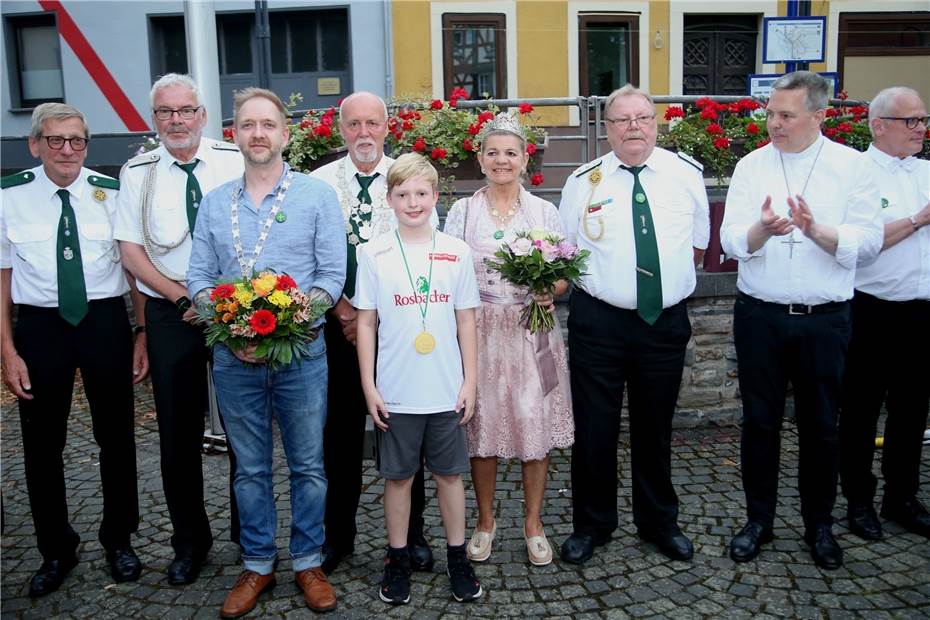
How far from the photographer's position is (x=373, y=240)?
13.6ft

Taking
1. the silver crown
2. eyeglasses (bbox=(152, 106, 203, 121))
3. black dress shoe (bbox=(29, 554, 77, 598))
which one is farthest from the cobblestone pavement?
eyeglasses (bbox=(152, 106, 203, 121))

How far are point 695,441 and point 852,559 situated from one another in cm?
204

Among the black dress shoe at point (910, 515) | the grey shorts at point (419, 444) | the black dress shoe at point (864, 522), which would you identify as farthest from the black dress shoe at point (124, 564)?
the black dress shoe at point (910, 515)

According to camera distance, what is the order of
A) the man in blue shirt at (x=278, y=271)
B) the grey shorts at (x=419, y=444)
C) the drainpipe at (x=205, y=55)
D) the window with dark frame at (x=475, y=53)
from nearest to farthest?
the man in blue shirt at (x=278, y=271), the grey shorts at (x=419, y=444), the drainpipe at (x=205, y=55), the window with dark frame at (x=475, y=53)

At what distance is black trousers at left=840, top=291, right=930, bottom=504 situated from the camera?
482 cm

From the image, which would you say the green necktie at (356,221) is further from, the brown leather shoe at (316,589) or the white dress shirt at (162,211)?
the brown leather shoe at (316,589)

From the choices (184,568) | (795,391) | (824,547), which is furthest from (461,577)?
(795,391)

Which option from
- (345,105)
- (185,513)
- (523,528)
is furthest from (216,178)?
(523,528)

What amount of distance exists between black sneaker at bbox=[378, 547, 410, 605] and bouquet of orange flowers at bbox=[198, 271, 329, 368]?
3.70 feet

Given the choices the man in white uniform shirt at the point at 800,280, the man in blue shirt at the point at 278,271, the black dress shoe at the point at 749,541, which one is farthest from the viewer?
the black dress shoe at the point at 749,541

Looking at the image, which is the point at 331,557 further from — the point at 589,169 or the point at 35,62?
the point at 35,62

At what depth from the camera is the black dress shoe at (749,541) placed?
4.50 metres

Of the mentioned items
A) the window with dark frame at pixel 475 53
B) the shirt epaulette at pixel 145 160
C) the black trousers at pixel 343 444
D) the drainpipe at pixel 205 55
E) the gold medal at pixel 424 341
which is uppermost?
the window with dark frame at pixel 475 53

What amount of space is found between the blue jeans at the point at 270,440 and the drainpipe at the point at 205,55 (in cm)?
276
